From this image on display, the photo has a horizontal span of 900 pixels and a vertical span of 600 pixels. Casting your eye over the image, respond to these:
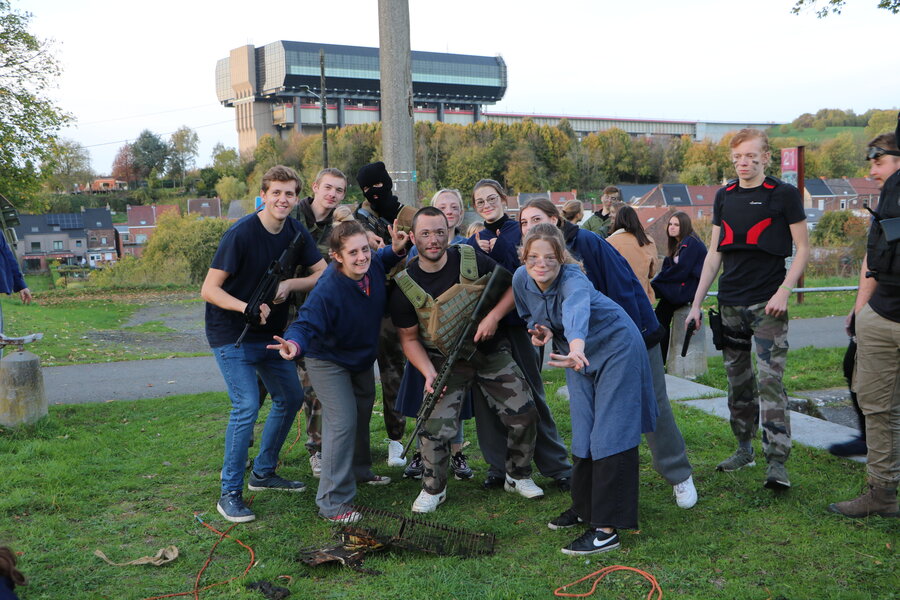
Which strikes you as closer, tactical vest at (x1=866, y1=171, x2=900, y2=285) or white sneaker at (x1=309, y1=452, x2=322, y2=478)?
tactical vest at (x1=866, y1=171, x2=900, y2=285)

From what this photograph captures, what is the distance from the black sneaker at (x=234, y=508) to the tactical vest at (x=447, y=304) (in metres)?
1.55

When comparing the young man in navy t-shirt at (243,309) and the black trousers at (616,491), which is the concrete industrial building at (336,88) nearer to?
the young man in navy t-shirt at (243,309)

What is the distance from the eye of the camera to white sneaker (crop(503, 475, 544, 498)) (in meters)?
4.88

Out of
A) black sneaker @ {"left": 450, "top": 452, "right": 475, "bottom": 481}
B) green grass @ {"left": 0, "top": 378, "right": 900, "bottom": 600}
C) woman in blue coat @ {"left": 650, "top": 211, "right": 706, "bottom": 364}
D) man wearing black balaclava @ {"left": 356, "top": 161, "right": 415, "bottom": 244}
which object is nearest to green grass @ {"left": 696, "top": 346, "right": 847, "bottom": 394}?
woman in blue coat @ {"left": 650, "top": 211, "right": 706, "bottom": 364}

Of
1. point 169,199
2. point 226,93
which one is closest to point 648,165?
point 169,199

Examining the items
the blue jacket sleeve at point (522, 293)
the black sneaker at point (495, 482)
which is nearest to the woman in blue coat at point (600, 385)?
the blue jacket sleeve at point (522, 293)

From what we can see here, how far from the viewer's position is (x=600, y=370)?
13.2ft

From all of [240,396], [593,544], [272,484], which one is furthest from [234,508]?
[593,544]

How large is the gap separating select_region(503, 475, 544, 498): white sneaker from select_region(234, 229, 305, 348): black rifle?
6.39 ft

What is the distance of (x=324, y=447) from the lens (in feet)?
15.4

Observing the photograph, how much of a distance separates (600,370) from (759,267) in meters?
1.45

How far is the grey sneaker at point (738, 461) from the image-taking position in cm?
514

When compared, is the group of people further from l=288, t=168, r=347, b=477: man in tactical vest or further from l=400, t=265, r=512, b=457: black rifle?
l=288, t=168, r=347, b=477: man in tactical vest

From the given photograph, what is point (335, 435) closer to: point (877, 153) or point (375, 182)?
point (375, 182)
